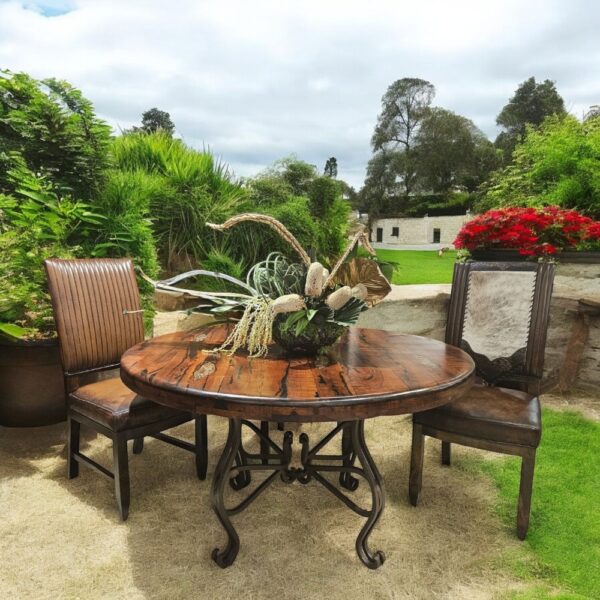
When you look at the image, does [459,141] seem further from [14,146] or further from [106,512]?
[106,512]

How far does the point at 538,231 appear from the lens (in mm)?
3525

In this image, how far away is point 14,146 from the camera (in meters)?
3.28

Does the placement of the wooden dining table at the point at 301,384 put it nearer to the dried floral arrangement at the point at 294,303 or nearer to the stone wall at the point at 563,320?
the dried floral arrangement at the point at 294,303

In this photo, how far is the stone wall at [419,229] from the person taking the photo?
16.2 metres

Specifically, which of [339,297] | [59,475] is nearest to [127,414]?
[59,475]

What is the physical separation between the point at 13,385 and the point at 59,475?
0.75 meters

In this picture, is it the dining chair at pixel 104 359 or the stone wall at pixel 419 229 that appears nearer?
the dining chair at pixel 104 359

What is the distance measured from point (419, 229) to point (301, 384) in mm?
16781

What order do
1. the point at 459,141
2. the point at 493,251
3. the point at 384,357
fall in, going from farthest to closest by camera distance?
1. the point at 459,141
2. the point at 493,251
3. the point at 384,357

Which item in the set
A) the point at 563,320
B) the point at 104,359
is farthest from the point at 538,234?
the point at 104,359

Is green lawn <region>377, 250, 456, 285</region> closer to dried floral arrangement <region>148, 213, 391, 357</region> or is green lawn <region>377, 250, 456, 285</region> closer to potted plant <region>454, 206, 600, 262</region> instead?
potted plant <region>454, 206, 600, 262</region>

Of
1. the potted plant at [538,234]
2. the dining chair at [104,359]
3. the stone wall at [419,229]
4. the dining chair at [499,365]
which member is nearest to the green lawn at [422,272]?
the potted plant at [538,234]

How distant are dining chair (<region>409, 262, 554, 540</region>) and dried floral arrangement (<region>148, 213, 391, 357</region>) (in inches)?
24.1

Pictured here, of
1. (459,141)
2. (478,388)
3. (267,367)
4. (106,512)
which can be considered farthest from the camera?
(459,141)
